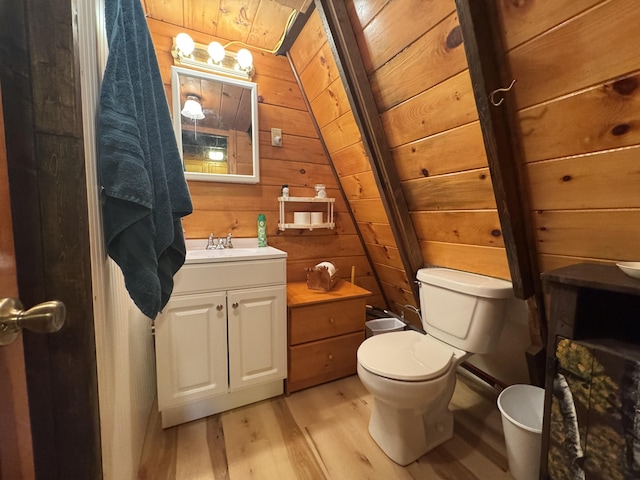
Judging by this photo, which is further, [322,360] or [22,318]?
[322,360]

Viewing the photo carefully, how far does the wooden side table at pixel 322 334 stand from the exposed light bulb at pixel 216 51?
5.01 ft

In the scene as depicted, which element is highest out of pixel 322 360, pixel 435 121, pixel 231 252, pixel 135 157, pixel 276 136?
pixel 276 136

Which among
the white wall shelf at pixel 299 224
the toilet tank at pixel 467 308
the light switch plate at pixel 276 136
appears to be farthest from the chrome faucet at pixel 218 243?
the toilet tank at pixel 467 308

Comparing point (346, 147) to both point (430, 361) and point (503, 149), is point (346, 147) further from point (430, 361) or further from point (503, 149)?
point (430, 361)

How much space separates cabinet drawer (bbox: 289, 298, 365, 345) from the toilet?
368 millimetres

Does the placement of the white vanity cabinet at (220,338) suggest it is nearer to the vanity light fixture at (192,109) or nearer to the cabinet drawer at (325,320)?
the cabinet drawer at (325,320)

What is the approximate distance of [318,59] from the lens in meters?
1.58

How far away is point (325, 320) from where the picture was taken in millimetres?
1741

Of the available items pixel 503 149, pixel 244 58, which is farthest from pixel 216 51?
pixel 503 149

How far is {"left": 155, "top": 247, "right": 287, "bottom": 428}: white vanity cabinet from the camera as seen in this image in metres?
1.38

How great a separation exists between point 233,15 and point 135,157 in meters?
1.32

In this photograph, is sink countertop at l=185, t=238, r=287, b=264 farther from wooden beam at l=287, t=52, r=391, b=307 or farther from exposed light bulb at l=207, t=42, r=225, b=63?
exposed light bulb at l=207, t=42, r=225, b=63

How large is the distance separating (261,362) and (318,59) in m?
1.76

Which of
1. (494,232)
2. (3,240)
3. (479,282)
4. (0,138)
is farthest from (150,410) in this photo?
(494,232)
